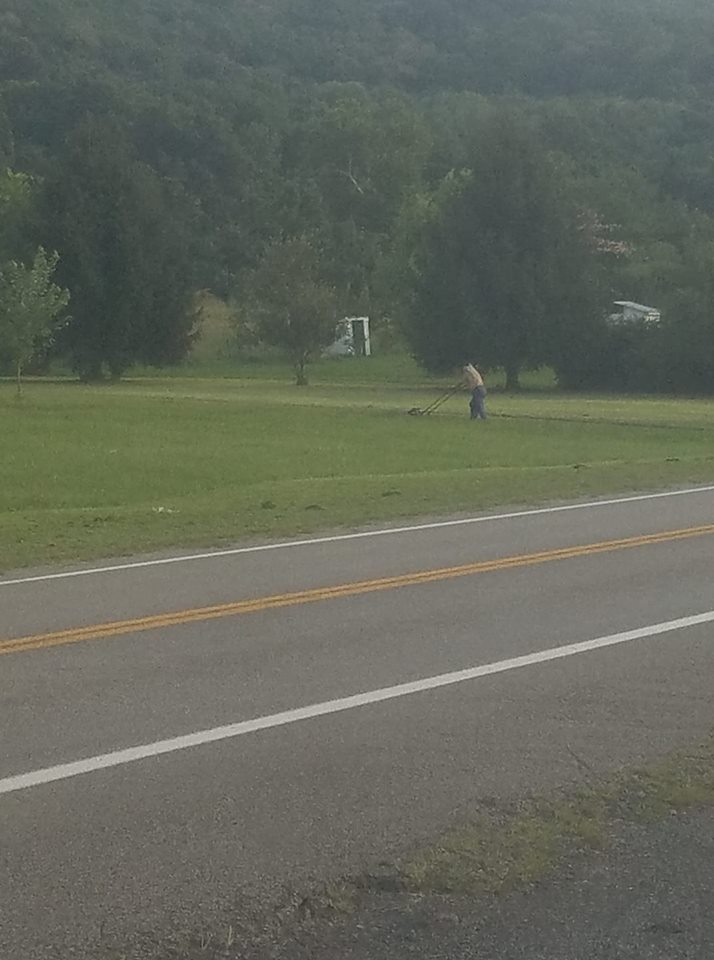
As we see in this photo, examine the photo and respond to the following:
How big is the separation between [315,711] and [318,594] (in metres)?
3.81

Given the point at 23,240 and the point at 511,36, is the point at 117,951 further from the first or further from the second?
the point at 511,36

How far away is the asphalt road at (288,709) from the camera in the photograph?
5.91 meters

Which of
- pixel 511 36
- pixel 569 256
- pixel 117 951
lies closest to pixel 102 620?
pixel 117 951

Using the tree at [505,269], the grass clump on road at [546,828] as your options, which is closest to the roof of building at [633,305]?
the tree at [505,269]

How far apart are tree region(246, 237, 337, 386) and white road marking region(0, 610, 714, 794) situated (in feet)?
172

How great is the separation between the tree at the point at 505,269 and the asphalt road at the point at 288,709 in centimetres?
5509

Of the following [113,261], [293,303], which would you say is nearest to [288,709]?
→ [293,303]

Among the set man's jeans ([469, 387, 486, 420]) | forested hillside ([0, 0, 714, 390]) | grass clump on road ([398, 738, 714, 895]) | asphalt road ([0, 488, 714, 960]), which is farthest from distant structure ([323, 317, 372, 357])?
grass clump on road ([398, 738, 714, 895])

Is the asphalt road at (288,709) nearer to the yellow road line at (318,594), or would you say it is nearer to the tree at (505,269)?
the yellow road line at (318,594)

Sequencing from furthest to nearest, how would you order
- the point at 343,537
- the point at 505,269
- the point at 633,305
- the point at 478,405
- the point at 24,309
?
the point at 633,305, the point at 505,269, the point at 24,309, the point at 478,405, the point at 343,537

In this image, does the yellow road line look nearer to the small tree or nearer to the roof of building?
the small tree

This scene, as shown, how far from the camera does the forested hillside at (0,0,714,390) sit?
298 ft

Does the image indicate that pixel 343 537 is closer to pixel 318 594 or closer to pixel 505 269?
pixel 318 594

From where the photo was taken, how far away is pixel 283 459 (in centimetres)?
2964
